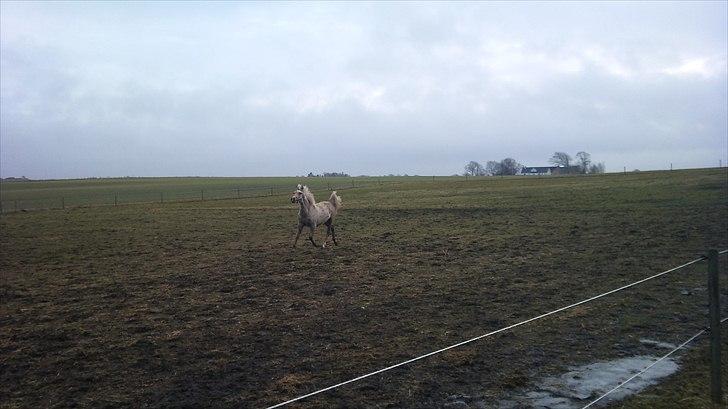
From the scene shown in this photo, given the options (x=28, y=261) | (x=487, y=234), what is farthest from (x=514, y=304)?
(x=28, y=261)

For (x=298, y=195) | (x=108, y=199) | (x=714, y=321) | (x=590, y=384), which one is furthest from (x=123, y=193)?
(x=714, y=321)

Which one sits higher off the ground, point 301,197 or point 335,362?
point 301,197

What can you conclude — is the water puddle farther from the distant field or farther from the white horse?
the distant field

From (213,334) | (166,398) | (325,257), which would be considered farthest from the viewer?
(325,257)

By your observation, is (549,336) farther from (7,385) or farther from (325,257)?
(325,257)

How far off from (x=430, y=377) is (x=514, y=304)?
3.49m

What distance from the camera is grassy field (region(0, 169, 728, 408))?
18.8 ft

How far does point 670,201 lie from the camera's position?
87.5ft

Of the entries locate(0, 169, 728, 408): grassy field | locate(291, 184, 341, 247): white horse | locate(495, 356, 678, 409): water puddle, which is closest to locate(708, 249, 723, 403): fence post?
locate(0, 169, 728, 408): grassy field

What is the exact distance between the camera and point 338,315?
848 cm

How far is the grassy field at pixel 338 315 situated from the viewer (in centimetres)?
573

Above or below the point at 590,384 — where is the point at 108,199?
above

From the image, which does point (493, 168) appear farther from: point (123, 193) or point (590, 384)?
point (590, 384)

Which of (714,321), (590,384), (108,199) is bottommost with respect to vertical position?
(590,384)
